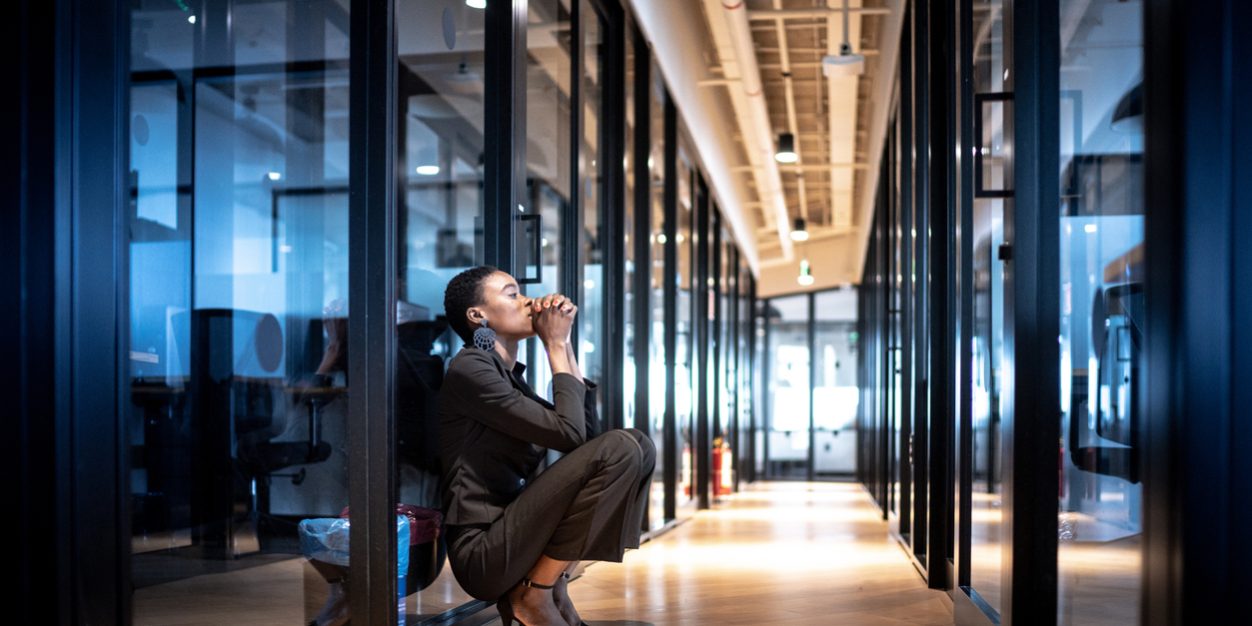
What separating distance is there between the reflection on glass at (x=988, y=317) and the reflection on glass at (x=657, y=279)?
3.63 metres

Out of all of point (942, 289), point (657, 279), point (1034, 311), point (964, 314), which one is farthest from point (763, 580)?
point (657, 279)

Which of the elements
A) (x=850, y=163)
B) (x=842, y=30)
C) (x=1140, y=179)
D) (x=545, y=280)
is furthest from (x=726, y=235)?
(x=1140, y=179)

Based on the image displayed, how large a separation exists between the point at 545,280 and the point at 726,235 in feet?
25.9

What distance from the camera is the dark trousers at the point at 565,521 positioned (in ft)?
9.54

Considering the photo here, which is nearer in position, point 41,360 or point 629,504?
point 41,360

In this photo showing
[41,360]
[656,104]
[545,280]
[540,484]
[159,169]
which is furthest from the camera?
[656,104]

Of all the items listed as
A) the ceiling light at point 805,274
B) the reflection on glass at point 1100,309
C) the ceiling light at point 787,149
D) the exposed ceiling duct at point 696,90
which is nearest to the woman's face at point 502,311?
the reflection on glass at point 1100,309

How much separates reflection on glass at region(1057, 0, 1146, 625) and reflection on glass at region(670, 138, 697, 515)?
19.0 feet

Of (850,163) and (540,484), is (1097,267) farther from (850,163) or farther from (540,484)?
(850,163)

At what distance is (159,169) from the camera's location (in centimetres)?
274

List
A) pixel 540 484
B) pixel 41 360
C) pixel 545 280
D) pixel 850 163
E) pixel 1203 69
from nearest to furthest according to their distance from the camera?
pixel 1203 69, pixel 41 360, pixel 540 484, pixel 545 280, pixel 850 163

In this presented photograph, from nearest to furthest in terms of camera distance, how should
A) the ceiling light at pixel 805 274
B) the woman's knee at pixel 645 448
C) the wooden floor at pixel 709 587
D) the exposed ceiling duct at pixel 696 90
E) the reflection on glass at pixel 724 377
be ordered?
the wooden floor at pixel 709 587 < the woman's knee at pixel 645 448 < the exposed ceiling duct at pixel 696 90 < the reflection on glass at pixel 724 377 < the ceiling light at pixel 805 274

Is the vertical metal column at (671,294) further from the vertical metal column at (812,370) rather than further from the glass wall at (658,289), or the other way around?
the vertical metal column at (812,370)

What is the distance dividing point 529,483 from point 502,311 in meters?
0.46
